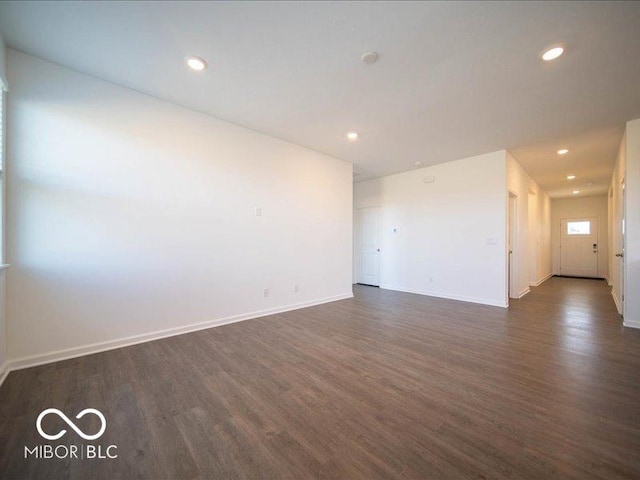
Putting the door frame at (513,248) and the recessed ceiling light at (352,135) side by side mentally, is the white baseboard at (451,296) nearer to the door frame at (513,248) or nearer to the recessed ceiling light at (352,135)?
the door frame at (513,248)

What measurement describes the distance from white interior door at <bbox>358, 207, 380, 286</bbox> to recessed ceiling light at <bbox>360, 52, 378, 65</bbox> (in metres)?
4.69

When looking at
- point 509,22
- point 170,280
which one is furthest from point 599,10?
point 170,280

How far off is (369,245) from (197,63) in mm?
5623

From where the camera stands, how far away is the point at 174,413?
183 cm

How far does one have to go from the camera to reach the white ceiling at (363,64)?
1.94 meters

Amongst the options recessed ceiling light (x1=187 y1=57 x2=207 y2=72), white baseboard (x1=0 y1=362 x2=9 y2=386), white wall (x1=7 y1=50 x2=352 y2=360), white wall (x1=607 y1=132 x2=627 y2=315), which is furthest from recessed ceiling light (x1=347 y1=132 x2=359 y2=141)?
white baseboard (x1=0 y1=362 x2=9 y2=386)

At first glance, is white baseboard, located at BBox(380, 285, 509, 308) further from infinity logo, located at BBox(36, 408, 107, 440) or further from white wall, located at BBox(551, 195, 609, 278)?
white wall, located at BBox(551, 195, 609, 278)

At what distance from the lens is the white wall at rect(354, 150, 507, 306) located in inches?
191

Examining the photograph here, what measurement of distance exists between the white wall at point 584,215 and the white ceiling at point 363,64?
6927mm

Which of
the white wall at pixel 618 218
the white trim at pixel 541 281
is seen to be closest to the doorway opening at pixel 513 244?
the white wall at pixel 618 218

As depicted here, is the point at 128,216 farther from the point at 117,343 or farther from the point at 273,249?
the point at 273,249

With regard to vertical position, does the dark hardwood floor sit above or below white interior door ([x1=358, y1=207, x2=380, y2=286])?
below

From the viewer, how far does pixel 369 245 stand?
7148 mm
